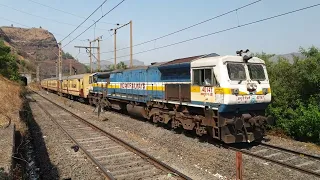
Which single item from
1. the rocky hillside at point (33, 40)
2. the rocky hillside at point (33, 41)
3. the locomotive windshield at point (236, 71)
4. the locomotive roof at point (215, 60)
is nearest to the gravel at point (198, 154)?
the locomotive windshield at point (236, 71)

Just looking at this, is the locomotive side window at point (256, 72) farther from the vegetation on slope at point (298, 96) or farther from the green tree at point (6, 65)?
the green tree at point (6, 65)

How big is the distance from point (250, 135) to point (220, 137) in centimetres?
117

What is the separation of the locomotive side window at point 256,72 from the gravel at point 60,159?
6.86 metres

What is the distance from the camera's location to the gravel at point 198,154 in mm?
8094

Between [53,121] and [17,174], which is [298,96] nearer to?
[17,174]

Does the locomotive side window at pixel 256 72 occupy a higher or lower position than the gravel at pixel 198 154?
higher

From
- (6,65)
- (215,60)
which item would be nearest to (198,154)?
(215,60)

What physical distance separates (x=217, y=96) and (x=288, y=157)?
3175 millimetres

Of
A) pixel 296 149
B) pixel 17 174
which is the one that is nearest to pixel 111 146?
pixel 17 174

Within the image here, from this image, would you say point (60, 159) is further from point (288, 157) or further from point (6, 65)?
point (6, 65)

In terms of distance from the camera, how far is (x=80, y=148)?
10.9 m

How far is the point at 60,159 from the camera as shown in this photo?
9617 millimetres

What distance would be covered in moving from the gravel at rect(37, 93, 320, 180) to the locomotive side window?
9.19 ft

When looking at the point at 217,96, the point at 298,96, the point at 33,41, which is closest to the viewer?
the point at 217,96
